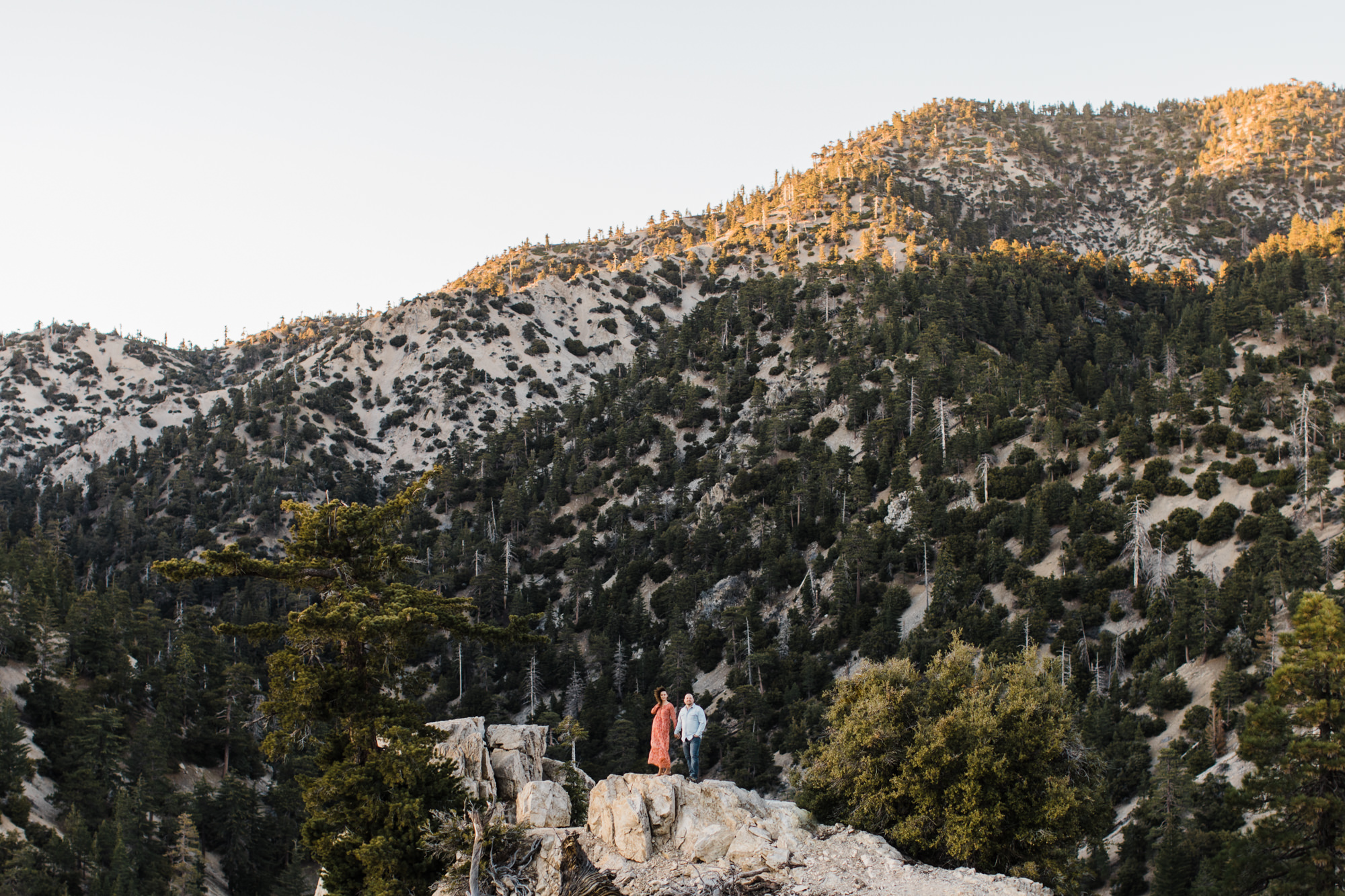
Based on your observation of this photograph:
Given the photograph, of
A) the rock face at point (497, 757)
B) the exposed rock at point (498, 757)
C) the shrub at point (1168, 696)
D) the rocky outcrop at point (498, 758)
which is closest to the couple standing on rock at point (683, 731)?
the rocky outcrop at point (498, 758)

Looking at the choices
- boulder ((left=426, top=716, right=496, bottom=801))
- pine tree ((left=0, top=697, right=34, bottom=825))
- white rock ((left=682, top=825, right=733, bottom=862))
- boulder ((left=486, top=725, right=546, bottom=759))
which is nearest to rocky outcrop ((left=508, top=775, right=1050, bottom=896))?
white rock ((left=682, top=825, right=733, bottom=862))

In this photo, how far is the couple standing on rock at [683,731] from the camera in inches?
845

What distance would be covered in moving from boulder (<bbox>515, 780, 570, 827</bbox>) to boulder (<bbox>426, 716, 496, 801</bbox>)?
1.24 m

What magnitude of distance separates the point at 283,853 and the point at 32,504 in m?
107

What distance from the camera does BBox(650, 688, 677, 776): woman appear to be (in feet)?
71.6

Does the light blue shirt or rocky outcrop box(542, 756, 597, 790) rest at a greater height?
the light blue shirt

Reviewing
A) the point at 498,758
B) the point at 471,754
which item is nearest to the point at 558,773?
the point at 498,758

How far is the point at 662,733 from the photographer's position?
2222 cm

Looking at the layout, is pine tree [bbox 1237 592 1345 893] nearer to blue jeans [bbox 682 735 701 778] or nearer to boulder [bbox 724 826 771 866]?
boulder [bbox 724 826 771 866]

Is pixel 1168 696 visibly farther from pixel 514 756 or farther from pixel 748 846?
pixel 514 756

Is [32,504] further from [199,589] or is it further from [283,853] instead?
[283,853]

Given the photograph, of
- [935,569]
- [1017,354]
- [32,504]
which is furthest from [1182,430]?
[32,504]

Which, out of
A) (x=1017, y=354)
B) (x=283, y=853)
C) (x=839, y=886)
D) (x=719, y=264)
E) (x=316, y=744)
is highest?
(x=719, y=264)

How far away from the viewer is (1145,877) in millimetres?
47375
